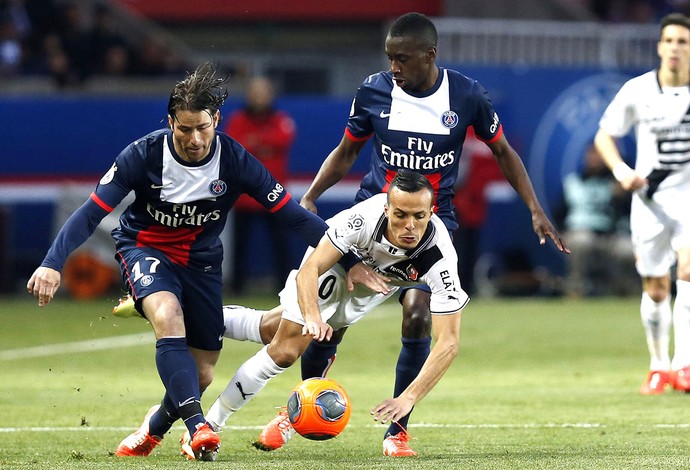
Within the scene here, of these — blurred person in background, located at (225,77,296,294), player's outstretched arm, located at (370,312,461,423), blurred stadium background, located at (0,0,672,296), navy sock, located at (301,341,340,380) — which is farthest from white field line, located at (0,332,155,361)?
player's outstretched arm, located at (370,312,461,423)

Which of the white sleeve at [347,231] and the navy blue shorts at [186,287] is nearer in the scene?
the white sleeve at [347,231]

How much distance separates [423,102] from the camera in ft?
26.6

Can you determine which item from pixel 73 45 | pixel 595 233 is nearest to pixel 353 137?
pixel 595 233

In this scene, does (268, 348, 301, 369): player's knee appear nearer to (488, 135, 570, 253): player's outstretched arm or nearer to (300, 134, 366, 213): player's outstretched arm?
(300, 134, 366, 213): player's outstretched arm

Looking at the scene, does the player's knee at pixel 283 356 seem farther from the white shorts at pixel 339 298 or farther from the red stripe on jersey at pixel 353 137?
the red stripe on jersey at pixel 353 137

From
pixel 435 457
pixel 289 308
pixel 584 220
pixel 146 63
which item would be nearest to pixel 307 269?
pixel 289 308

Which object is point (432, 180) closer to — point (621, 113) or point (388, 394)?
point (388, 394)

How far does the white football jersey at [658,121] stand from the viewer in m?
10.6

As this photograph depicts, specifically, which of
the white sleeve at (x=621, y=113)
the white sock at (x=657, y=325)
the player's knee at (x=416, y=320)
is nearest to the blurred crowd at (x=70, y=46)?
the white sleeve at (x=621, y=113)

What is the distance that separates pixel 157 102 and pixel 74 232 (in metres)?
11.8

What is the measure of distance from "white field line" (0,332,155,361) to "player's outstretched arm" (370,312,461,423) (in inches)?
263

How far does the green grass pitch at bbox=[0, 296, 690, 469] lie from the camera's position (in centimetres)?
727

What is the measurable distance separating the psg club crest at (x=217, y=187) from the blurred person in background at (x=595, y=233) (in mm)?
11659

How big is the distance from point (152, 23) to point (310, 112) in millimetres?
5973
